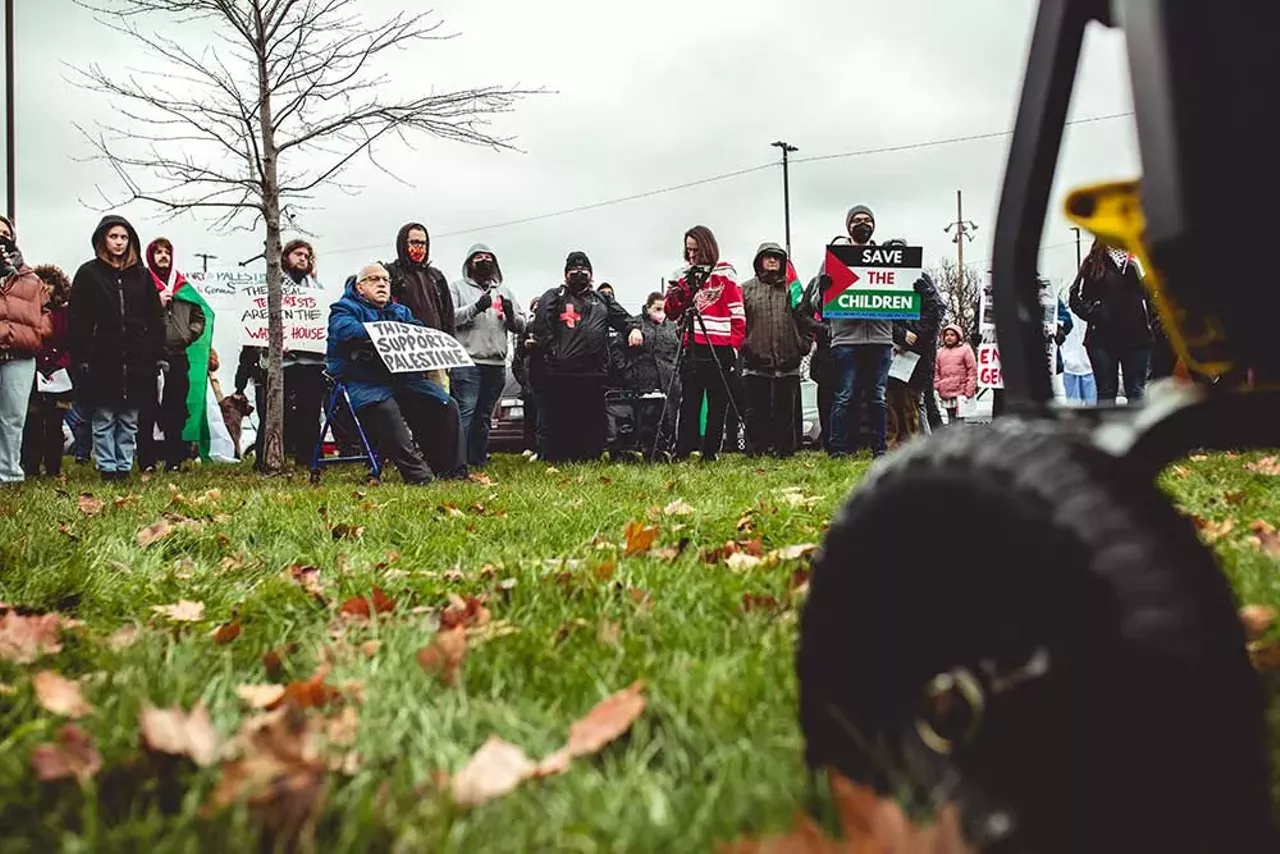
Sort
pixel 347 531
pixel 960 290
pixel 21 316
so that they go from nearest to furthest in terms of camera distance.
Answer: pixel 347 531 < pixel 21 316 < pixel 960 290

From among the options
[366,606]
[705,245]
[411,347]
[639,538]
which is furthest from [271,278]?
[366,606]

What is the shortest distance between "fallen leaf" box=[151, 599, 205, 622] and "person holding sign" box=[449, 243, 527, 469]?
260 inches

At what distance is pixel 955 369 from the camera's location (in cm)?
1546

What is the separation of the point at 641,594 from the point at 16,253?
25.9ft

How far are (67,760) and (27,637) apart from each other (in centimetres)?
106

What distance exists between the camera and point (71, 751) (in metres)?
1.62

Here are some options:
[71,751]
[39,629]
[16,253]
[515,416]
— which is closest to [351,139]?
[16,253]

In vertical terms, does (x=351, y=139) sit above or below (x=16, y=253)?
above

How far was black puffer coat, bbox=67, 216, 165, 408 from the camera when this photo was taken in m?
8.91

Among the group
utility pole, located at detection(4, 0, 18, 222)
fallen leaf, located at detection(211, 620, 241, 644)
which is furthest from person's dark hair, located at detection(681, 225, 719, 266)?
utility pole, located at detection(4, 0, 18, 222)

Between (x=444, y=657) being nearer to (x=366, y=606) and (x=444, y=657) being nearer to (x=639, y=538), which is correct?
(x=366, y=606)

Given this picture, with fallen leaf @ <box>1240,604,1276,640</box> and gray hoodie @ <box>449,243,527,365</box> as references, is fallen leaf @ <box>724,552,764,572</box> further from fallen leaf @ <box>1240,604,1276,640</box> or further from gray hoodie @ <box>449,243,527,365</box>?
gray hoodie @ <box>449,243,527,365</box>

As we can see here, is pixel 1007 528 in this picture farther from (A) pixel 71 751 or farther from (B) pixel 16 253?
(B) pixel 16 253

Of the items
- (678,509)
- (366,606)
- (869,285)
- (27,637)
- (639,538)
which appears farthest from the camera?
(869,285)
